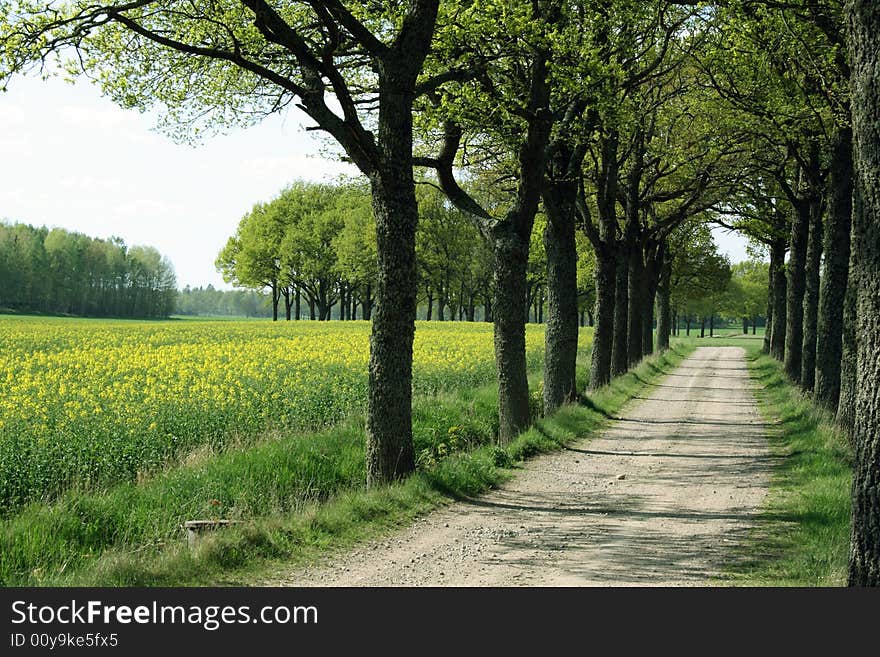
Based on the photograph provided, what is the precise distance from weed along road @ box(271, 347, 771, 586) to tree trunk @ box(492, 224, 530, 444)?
116cm

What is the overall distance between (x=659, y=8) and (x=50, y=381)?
14.6 m

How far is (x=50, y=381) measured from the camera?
18531mm

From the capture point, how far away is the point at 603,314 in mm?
24125

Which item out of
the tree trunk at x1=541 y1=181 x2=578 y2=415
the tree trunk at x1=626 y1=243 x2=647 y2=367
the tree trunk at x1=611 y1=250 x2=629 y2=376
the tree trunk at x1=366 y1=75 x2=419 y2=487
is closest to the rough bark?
the tree trunk at x1=611 y1=250 x2=629 y2=376

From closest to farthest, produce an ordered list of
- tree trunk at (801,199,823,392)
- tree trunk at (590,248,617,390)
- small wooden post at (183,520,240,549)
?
small wooden post at (183,520,240,549) → tree trunk at (801,199,823,392) → tree trunk at (590,248,617,390)

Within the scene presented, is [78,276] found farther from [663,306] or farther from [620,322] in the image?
[620,322]

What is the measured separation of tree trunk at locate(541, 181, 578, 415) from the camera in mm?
18672

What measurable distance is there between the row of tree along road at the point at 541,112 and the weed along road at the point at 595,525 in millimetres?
1685

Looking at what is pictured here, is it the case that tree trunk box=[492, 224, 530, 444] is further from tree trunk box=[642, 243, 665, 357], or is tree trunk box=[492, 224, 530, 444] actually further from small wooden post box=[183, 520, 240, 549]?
tree trunk box=[642, 243, 665, 357]

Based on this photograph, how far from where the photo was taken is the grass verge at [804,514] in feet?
25.5

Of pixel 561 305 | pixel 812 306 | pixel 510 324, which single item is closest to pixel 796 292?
pixel 812 306

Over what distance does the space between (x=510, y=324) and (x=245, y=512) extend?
6.84 m

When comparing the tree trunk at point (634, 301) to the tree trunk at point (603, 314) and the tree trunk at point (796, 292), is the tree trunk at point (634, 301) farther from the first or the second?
the tree trunk at point (603, 314)

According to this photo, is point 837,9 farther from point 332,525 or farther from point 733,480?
point 332,525
